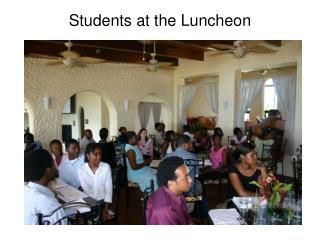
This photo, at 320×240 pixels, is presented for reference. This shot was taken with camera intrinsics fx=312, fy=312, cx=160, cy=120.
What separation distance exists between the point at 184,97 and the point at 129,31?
5994 millimetres

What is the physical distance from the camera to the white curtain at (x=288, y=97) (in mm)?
5504

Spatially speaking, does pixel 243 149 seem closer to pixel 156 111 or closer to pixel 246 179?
pixel 246 179

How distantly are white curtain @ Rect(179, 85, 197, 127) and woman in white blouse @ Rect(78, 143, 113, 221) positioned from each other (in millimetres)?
5162

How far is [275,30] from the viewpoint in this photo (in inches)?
65.4

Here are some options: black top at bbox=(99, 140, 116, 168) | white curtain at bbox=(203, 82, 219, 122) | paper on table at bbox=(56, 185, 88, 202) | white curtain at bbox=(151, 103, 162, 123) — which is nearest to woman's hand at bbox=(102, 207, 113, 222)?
paper on table at bbox=(56, 185, 88, 202)

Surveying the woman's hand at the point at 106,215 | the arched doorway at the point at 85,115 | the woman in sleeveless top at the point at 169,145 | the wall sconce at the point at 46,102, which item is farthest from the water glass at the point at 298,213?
the arched doorway at the point at 85,115

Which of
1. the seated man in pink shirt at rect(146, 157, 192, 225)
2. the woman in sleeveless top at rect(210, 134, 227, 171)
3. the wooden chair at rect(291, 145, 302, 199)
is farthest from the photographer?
the woman in sleeveless top at rect(210, 134, 227, 171)

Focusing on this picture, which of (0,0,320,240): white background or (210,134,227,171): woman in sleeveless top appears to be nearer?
(0,0,320,240): white background

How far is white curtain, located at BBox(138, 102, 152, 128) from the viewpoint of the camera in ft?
30.3

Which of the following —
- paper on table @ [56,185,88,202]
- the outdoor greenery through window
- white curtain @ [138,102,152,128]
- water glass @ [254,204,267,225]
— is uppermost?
the outdoor greenery through window

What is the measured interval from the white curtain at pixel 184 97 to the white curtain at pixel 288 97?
7.08 feet

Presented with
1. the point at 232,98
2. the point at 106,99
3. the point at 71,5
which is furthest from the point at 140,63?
the point at 71,5

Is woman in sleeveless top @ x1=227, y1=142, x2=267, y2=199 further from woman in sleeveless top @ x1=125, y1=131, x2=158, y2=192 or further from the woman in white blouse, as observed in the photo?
woman in sleeveless top @ x1=125, y1=131, x2=158, y2=192
